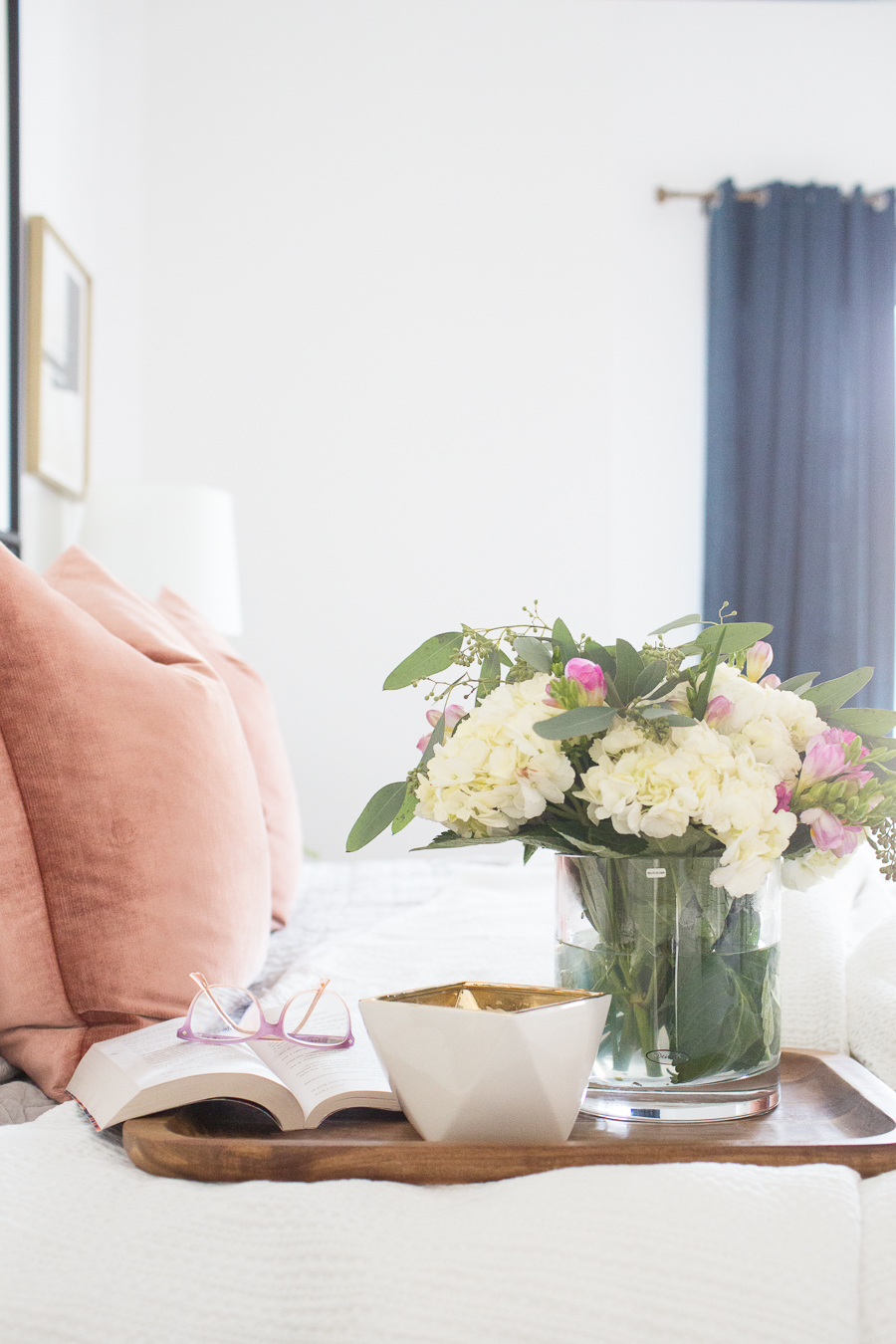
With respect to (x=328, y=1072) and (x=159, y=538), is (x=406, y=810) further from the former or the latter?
(x=159, y=538)

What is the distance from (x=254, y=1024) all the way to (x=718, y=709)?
0.40m

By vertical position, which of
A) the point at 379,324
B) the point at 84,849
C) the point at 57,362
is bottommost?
the point at 84,849

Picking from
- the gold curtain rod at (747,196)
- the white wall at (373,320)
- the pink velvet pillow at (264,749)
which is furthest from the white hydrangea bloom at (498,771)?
the gold curtain rod at (747,196)

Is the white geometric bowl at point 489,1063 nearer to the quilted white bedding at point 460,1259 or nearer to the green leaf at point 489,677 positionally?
the quilted white bedding at point 460,1259

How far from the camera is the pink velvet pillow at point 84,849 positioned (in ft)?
2.68

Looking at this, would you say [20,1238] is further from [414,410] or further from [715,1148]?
[414,410]

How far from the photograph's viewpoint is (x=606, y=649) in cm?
65

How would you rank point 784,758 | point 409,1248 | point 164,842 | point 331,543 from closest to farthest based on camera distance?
point 409,1248, point 784,758, point 164,842, point 331,543

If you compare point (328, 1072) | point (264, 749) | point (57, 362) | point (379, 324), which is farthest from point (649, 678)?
point (379, 324)

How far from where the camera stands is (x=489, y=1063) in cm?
57

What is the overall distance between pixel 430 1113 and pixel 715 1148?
159 mm

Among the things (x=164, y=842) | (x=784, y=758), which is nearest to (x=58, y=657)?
(x=164, y=842)

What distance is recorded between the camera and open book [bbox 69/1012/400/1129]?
0.63 meters

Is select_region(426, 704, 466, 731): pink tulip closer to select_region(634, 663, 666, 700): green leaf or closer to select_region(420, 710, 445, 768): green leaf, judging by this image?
select_region(420, 710, 445, 768): green leaf
